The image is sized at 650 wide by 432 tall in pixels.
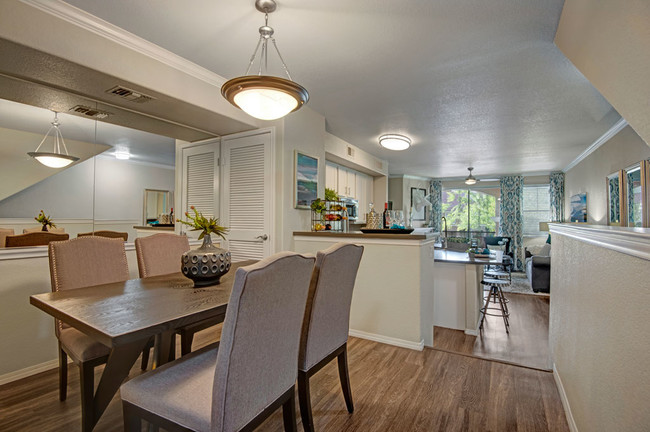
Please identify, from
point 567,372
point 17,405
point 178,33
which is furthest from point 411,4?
point 17,405

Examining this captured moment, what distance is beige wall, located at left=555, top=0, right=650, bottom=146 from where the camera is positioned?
1189 millimetres

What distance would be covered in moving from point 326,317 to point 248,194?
7.08 ft

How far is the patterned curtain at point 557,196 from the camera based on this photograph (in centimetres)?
800

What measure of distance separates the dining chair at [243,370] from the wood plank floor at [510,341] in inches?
85.2

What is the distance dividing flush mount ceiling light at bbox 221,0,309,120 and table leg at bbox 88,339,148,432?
1.40 m

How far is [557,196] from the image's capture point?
802 cm

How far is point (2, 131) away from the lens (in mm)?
2264

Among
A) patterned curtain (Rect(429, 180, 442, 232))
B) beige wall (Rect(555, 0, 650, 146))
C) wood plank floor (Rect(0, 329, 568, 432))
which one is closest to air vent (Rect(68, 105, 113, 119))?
wood plank floor (Rect(0, 329, 568, 432))

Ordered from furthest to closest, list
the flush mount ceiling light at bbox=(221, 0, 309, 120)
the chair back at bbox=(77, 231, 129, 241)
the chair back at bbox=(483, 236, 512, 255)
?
the chair back at bbox=(483, 236, 512, 255) → the chair back at bbox=(77, 231, 129, 241) → the flush mount ceiling light at bbox=(221, 0, 309, 120)

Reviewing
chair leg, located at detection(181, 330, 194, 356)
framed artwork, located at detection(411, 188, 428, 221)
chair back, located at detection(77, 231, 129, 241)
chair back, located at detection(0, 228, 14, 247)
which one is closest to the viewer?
chair leg, located at detection(181, 330, 194, 356)

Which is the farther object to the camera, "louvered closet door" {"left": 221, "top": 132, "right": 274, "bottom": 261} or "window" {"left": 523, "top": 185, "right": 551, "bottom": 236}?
"window" {"left": 523, "top": 185, "right": 551, "bottom": 236}

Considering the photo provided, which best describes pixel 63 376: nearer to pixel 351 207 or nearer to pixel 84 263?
pixel 84 263

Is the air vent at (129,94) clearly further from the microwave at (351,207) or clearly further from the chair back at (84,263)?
the microwave at (351,207)

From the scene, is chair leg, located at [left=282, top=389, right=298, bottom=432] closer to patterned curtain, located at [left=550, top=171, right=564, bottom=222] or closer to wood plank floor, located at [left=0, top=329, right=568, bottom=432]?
wood plank floor, located at [left=0, top=329, right=568, bottom=432]
